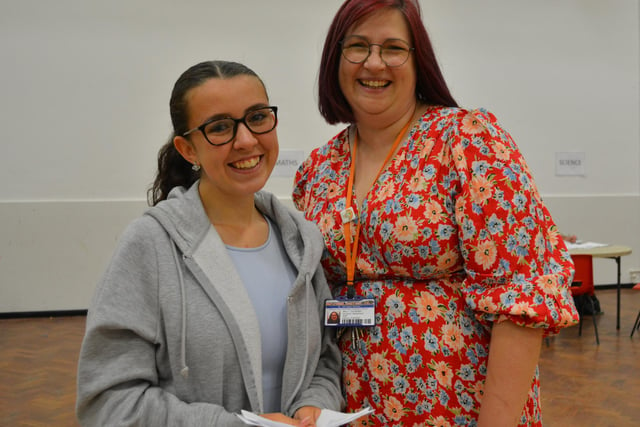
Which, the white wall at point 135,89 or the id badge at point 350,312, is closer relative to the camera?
the id badge at point 350,312

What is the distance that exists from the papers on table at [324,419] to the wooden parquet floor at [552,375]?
2962 millimetres

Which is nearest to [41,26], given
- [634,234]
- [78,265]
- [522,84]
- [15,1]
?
[15,1]

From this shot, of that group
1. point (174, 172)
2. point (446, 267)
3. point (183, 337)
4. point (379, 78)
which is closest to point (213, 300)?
point (183, 337)

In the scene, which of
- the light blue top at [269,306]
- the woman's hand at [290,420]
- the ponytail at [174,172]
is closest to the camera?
the woman's hand at [290,420]

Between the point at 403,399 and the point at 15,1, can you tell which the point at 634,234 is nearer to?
the point at 403,399

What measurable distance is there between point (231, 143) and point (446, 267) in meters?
0.68

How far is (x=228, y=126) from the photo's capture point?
56.7 inches

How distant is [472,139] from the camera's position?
4.98 ft

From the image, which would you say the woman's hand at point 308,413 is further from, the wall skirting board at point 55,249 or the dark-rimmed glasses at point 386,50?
the wall skirting board at point 55,249

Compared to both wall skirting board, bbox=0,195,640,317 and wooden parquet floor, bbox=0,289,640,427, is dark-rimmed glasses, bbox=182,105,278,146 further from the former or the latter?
wall skirting board, bbox=0,195,640,317

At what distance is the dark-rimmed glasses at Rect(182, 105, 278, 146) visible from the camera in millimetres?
1422

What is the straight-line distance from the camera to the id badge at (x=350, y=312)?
1.59 meters

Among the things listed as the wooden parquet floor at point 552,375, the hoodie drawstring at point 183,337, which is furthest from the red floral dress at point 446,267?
the wooden parquet floor at point 552,375

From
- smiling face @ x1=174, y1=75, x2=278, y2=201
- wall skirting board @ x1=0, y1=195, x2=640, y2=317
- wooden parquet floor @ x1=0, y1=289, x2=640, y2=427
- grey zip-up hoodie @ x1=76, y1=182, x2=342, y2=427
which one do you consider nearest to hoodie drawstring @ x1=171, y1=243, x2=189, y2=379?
grey zip-up hoodie @ x1=76, y1=182, x2=342, y2=427
